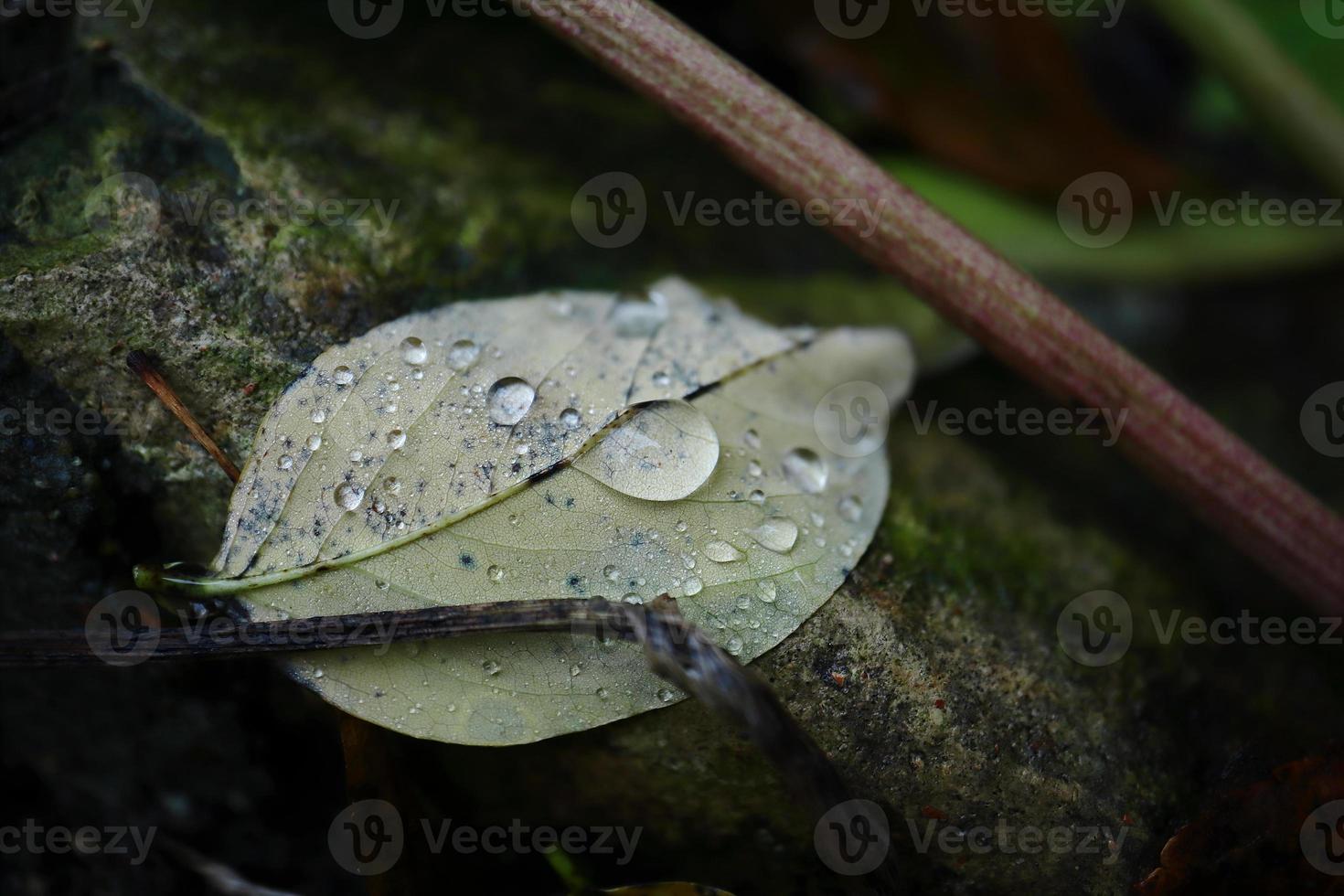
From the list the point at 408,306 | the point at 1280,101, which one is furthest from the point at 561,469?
the point at 1280,101

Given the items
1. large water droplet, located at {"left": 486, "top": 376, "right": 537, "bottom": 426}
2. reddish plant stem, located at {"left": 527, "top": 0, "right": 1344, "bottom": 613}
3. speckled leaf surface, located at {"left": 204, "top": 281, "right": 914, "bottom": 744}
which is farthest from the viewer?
reddish plant stem, located at {"left": 527, "top": 0, "right": 1344, "bottom": 613}

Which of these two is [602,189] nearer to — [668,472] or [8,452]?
[668,472]

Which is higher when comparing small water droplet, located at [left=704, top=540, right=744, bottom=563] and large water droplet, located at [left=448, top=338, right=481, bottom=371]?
large water droplet, located at [left=448, top=338, right=481, bottom=371]

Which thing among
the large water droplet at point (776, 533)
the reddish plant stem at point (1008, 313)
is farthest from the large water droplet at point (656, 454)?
the reddish plant stem at point (1008, 313)

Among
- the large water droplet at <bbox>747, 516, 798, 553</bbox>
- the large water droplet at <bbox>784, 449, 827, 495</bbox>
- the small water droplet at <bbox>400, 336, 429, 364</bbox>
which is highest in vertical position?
the large water droplet at <bbox>784, 449, 827, 495</bbox>

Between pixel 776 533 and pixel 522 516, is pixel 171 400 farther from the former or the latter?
pixel 776 533

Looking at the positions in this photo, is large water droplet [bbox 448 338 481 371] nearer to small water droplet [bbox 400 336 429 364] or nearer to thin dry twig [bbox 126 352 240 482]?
small water droplet [bbox 400 336 429 364]

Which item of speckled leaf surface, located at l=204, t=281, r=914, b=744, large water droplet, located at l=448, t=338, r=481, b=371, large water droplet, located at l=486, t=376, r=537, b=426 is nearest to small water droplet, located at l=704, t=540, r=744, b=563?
speckled leaf surface, located at l=204, t=281, r=914, b=744

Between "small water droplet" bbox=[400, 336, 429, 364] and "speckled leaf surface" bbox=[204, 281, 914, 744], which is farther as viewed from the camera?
"small water droplet" bbox=[400, 336, 429, 364]

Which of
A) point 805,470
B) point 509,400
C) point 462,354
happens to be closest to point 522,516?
point 509,400
